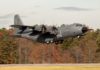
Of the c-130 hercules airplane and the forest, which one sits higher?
the c-130 hercules airplane

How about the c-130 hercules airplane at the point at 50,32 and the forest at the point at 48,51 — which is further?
the forest at the point at 48,51

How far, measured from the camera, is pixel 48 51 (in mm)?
125188

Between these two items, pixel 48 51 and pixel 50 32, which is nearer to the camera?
pixel 50 32

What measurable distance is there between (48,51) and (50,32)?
255ft

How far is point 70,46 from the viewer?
125 m

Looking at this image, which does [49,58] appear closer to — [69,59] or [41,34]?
[69,59]

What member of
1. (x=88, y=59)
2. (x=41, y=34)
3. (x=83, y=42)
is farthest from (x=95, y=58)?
(x=41, y=34)

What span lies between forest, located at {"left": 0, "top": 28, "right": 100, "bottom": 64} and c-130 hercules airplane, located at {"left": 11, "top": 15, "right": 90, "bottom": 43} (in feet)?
220

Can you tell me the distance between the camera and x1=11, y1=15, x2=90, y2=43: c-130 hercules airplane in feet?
147

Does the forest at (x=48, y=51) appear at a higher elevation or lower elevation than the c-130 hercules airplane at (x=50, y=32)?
lower

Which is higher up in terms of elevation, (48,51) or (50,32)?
(50,32)

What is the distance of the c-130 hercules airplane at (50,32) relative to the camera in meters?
44.7

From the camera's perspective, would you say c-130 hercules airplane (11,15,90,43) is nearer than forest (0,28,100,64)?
Yes

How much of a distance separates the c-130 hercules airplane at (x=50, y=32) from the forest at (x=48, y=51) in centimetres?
6713
